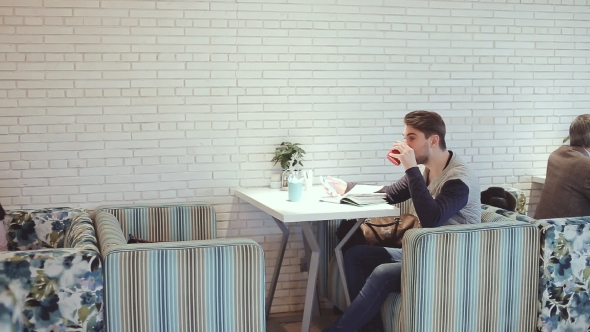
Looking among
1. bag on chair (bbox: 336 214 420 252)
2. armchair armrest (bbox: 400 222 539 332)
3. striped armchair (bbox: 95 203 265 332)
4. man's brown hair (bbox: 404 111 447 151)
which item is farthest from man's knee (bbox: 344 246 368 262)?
striped armchair (bbox: 95 203 265 332)

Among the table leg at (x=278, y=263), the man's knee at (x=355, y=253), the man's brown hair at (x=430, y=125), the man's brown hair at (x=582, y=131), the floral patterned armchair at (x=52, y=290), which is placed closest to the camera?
the floral patterned armchair at (x=52, y=290)

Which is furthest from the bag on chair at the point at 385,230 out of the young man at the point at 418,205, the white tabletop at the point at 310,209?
the white tabletop at the point at 310,209

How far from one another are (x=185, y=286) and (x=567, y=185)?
2.56 meters

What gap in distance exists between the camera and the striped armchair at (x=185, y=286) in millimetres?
3156

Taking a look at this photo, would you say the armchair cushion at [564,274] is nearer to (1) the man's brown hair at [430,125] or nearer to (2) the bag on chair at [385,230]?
(1) the man's brown hair at [430,125]

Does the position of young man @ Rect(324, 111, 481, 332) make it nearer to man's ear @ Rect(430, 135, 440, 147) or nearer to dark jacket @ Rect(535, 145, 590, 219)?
man's ear @ Rect(430, 135, 440, 147)

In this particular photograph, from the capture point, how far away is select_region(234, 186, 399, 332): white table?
152 inches

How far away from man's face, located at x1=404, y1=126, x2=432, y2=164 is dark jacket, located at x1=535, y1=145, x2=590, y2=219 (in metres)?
1.02

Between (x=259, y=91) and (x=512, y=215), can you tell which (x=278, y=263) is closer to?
(x=259, y=91)

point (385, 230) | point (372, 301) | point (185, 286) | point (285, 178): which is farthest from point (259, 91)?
point (185, 286)

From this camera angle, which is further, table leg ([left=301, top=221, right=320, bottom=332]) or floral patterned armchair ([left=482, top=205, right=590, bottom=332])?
table leg ([left=301, top=221, right=320, bottom=332])

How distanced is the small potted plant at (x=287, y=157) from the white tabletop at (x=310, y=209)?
316 millimetres

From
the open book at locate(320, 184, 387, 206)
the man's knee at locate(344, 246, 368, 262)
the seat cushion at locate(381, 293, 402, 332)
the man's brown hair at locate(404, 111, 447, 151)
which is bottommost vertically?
the seat cushion at locate(381, 293, 402, 332)

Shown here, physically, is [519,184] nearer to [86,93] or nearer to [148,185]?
[148,185]
